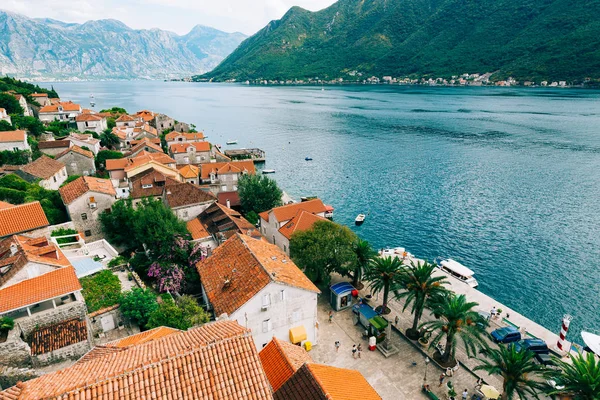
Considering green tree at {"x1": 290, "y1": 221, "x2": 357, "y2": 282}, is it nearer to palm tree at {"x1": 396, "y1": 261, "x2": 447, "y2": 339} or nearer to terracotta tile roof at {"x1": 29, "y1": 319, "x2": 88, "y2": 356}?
palm tree at {"x1": 396, "y1": 261, "x2": 447, "y2": 339}

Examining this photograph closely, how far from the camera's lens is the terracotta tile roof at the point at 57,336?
25.2 meters

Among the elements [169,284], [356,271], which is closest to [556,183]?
[356,271]

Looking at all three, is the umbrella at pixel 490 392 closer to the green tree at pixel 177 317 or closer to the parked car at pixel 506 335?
the parked car at pixel 506 335

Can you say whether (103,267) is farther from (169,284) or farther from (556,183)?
(556,183)

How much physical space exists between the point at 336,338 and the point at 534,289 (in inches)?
1410

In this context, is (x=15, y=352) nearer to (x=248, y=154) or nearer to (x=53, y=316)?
(x=53, y=316)

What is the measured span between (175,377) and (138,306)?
20.5 metres

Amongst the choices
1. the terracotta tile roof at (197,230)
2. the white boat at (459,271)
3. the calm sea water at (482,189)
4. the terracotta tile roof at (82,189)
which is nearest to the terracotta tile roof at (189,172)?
the terracotta tile roof at (197,230)

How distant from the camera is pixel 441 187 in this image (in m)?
93.6

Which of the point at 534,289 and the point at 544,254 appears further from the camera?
the point at 544,254

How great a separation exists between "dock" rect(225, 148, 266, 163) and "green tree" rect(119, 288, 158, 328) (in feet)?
317

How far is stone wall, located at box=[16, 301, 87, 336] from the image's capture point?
85.8 feet

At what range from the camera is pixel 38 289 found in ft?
89.1

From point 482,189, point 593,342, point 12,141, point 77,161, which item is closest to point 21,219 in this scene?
point 77,161
